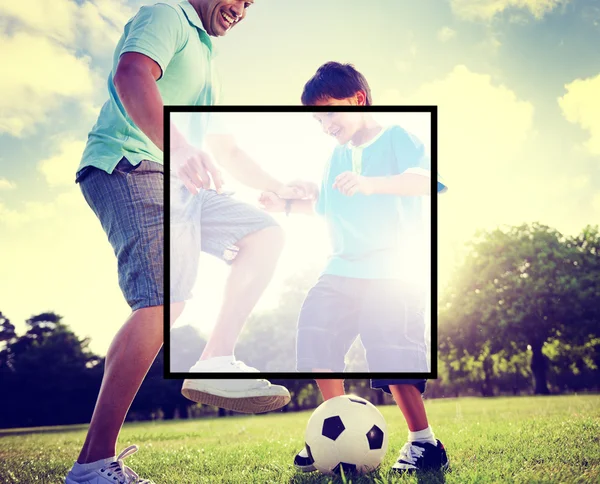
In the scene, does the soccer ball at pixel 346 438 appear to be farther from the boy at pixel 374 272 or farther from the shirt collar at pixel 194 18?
the shirt collar at pixel 194 18

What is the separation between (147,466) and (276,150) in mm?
2071

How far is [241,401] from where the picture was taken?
2855mm

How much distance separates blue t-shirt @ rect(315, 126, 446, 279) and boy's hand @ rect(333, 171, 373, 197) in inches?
1.3

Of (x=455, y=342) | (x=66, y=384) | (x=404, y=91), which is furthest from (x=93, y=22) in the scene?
(x=455, y=342)

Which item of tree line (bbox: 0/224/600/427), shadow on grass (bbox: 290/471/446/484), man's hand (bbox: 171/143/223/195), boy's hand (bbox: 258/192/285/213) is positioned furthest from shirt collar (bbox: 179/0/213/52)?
tree line (bbox: 0/224/600/427)

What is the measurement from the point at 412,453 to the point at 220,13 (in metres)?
2.49

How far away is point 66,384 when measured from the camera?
17000mm

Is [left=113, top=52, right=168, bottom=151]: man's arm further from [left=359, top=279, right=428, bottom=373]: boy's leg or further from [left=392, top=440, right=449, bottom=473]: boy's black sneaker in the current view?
[left=392, top=440, right=449, bottom=473]: boy's black sneaker

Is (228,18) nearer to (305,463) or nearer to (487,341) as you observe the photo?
(305,463)

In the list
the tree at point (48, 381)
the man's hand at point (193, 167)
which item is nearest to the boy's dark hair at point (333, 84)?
the man's hand at point (193, 167)

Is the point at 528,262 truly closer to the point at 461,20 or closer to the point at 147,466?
the point at 461,20

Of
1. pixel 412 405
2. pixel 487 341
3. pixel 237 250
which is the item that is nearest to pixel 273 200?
pixel 237 250

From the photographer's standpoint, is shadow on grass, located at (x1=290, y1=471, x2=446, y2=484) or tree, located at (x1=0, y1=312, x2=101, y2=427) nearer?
shadow on grass, located at (x1=290, y1=471, x2=446, y2=484)

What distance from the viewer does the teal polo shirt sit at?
2928 millimetres
